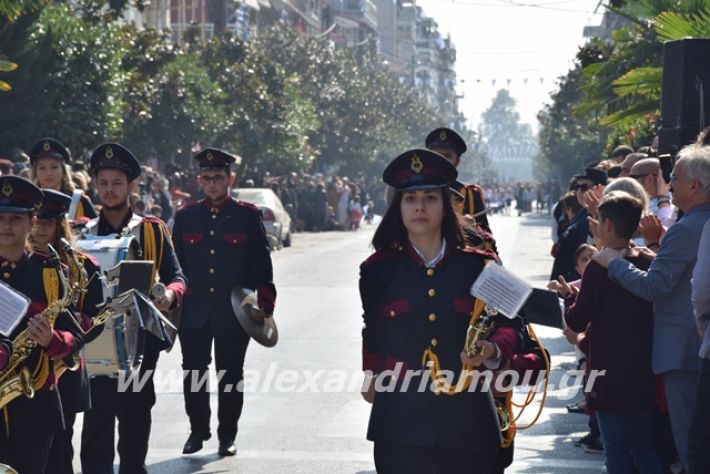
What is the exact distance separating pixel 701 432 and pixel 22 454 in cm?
276

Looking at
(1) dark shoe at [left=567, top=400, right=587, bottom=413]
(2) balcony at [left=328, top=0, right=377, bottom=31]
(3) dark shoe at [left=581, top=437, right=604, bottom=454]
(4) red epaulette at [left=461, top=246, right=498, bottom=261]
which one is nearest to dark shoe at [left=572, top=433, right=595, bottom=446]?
(3) dark shoe at [left=581, top=437, right=604, bottom=454]

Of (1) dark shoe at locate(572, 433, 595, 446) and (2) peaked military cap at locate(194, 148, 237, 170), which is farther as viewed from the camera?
(1) dark shoe at locate(572, 433, 595, 446)

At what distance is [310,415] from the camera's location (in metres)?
10.7

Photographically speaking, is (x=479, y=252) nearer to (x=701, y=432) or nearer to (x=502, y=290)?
(x=502, y=290)

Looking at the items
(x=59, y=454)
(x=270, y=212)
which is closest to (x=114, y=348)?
(x=59, y=454)

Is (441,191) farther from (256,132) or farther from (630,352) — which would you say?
(256,132)

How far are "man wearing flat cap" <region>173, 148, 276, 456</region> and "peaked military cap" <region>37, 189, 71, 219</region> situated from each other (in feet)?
8.59

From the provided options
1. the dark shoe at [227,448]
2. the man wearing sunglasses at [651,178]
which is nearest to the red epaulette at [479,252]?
the dark shoe at [227,448]

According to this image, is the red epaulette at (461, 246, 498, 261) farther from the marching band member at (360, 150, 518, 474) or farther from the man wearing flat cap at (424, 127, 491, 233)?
the man wearing flat cap at (424, 127, 491, 233)

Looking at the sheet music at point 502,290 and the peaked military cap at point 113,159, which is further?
the peaked military cap at point 113,159

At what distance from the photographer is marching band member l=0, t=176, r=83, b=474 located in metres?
6.14

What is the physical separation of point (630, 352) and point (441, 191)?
6.00 ft

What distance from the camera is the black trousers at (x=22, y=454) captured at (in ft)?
20.2

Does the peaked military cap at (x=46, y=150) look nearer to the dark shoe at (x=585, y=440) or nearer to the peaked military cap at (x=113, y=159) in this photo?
A: the peaked military cap at (x=113, y=159)
